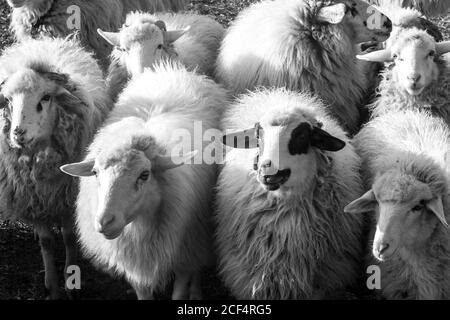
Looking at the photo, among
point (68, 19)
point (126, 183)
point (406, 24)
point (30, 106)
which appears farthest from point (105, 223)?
point (68, 19)

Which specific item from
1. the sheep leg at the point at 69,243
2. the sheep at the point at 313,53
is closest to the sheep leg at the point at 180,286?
the sheep leg at the point at 69,243

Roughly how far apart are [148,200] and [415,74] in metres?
2.09

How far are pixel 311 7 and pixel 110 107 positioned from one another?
163 centimetres

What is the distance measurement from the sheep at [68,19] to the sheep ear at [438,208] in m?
3.47

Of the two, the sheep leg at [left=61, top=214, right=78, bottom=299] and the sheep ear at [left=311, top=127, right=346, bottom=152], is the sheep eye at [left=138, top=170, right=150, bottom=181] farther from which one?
the sheep leg at [left=61, top=214, right=78, bottom=299]

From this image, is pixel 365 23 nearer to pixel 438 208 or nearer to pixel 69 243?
pixel 438 208

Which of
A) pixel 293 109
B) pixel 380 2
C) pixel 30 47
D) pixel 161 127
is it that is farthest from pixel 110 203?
pixel 380 2

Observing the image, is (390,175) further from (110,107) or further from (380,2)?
(380,2)

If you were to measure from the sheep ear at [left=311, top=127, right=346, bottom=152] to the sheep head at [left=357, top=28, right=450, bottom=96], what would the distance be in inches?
44.1

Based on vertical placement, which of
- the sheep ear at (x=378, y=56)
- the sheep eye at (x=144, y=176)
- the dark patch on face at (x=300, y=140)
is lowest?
the sheep eye at (x=144, y=176)

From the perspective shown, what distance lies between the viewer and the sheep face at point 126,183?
4.89 metres

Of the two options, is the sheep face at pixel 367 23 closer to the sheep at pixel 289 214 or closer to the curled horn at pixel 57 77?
the sheep at pixel 289 214
